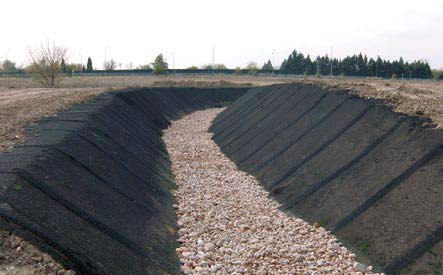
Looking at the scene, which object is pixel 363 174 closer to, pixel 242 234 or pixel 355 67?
pixel 242 234

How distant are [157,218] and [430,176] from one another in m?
7.56

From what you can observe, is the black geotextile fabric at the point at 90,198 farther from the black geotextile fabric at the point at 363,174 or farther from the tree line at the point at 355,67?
the tree line at the point at 355,67

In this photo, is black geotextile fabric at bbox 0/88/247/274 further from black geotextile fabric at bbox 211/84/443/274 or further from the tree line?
the tree line

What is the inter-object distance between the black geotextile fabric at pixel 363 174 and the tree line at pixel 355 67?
7293 cm

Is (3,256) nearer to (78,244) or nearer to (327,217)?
(78,244)

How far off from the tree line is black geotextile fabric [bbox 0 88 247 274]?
263 feet

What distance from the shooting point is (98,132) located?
19.1 meters

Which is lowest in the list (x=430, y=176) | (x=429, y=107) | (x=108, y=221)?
(x=108, y=221)

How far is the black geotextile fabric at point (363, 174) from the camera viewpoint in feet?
35.1

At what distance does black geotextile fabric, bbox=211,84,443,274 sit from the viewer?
10711 mm

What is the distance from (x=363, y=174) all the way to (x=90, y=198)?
8.28m

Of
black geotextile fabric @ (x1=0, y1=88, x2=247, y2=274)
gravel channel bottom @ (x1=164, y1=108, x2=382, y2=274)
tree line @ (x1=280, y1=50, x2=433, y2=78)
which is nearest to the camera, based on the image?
black geotextile fabric @ (x1=0, y1=88, x2=247, y2=274)

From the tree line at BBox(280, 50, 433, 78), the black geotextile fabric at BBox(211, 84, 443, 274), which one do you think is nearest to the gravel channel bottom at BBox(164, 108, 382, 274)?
the black geotextile fabric at BBox(211, 84, 443, 274)

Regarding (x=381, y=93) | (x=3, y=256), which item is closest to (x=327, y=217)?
(x=3, y=256)
